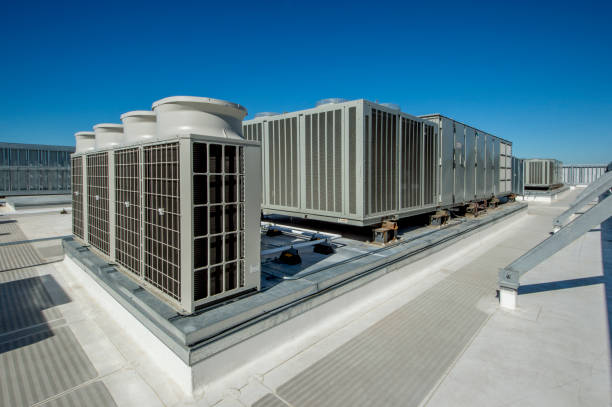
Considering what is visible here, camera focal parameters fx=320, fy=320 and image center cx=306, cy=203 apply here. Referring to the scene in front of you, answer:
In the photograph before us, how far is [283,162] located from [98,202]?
531 cm

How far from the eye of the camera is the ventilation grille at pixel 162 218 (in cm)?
464

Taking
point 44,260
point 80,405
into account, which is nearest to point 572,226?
point 80,405

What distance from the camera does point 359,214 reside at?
28.1 feet

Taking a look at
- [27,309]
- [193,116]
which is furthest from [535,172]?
[27,309]

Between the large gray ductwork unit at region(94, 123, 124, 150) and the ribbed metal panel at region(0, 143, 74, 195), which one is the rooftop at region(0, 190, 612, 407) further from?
the ribbed metal panel at region(0, 143, 74, 195)

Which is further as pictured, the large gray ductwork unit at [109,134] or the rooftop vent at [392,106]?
the rooftop vent at [392,106]

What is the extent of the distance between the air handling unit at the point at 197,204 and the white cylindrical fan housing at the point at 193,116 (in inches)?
0.6

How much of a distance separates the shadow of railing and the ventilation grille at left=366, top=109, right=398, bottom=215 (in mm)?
7566

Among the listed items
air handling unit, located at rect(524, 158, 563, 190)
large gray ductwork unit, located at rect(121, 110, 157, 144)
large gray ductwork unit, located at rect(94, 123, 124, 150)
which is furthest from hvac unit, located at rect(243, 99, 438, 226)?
air handling unit, located at rect(524, 158, 563, 190)

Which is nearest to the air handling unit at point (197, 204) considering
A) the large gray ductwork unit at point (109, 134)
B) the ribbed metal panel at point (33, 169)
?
the large gray ductwork unit at point (109, 134)

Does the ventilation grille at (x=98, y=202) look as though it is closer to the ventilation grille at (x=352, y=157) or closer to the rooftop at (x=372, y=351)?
the rooftop at (x=372, y=351)

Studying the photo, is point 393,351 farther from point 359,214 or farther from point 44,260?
point 44,260

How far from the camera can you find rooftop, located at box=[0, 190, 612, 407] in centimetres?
419

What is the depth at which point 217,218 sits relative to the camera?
15.5 ft
